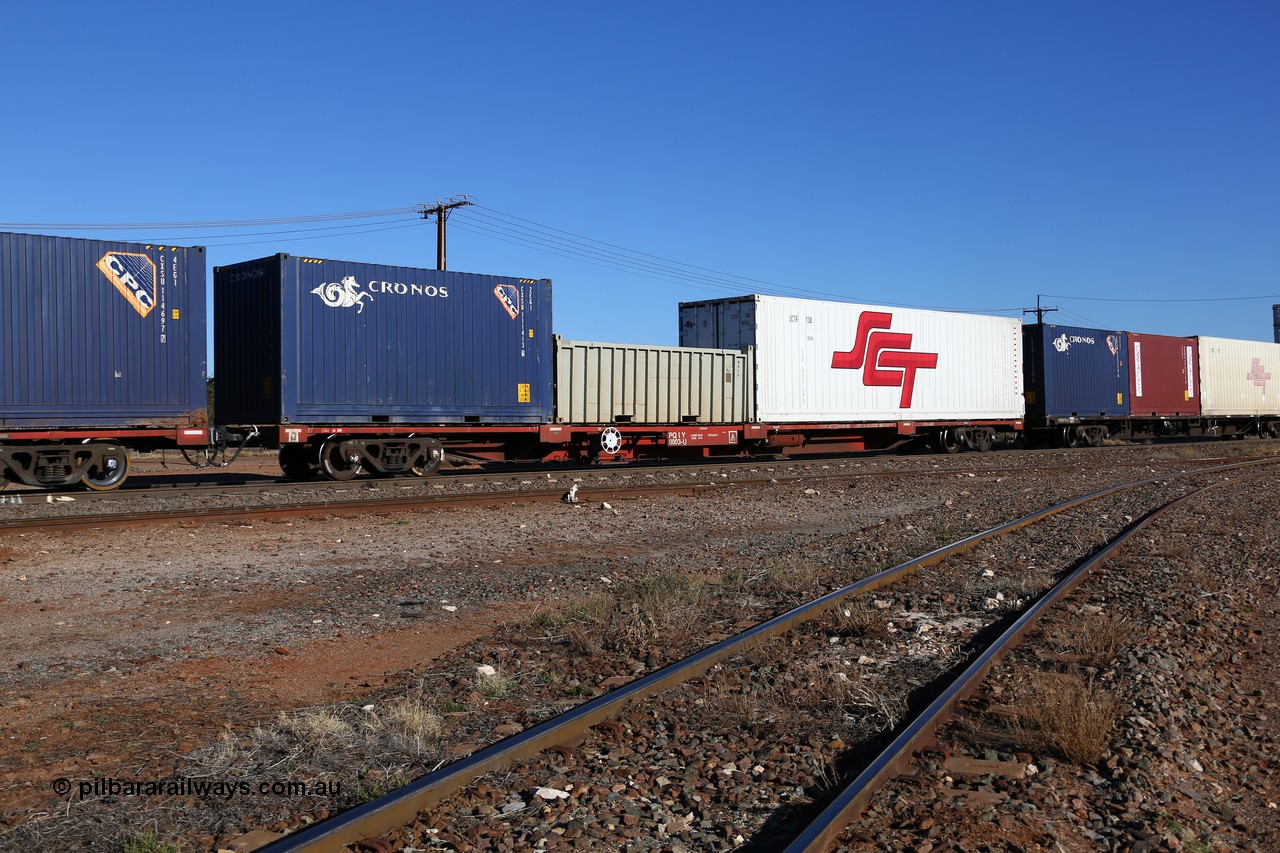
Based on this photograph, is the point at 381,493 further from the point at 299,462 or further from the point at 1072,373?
the point at 1072,373

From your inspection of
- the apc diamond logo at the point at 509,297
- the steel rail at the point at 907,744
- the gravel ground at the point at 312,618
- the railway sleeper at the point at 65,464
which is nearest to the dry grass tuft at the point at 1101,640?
the steel rail at the point at 907,744

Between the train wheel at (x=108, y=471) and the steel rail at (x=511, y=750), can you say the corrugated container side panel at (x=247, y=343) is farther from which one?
the steel rail at (x=511, y=750)

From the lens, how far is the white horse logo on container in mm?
17031

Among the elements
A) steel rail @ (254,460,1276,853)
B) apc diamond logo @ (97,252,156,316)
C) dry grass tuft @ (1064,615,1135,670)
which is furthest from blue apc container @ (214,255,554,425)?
dry grass tuft @ (1064,615,1135,670)

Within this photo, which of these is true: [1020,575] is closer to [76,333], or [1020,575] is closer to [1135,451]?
[76,333]

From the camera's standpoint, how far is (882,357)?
2530cm

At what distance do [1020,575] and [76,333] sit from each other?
13257mm

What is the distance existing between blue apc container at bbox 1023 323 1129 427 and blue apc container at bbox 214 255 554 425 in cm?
1895

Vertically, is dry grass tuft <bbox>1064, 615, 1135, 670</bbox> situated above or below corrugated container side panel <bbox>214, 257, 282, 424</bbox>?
below

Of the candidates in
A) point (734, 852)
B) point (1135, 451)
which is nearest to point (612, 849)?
point (734, 852)

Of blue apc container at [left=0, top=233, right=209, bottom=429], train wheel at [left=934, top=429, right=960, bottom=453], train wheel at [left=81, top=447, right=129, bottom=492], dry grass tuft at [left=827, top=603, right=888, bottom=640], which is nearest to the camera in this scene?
dry grass tuft at [left=827, top=603, right=888, bottom=640]

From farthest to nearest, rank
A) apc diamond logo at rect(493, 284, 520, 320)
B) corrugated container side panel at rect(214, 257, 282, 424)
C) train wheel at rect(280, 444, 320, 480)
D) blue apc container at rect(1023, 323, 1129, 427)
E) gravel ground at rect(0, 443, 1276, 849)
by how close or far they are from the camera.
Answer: blue apc container at rect(1023, 323, 1129, 427) < apc diamond logo at rect(493, 284, 520, 320) < train wheel at rect(280, 444, 320, 480) < corrugated container side panel at rect(214, 257, 282, 424) < gravel ground at rect(0, 443, 1276, 849)

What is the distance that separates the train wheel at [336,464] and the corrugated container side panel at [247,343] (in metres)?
1.10

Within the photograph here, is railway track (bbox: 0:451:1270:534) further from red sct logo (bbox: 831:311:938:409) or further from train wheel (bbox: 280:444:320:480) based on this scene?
red sct logo (bbox: 831:311:938:409)
